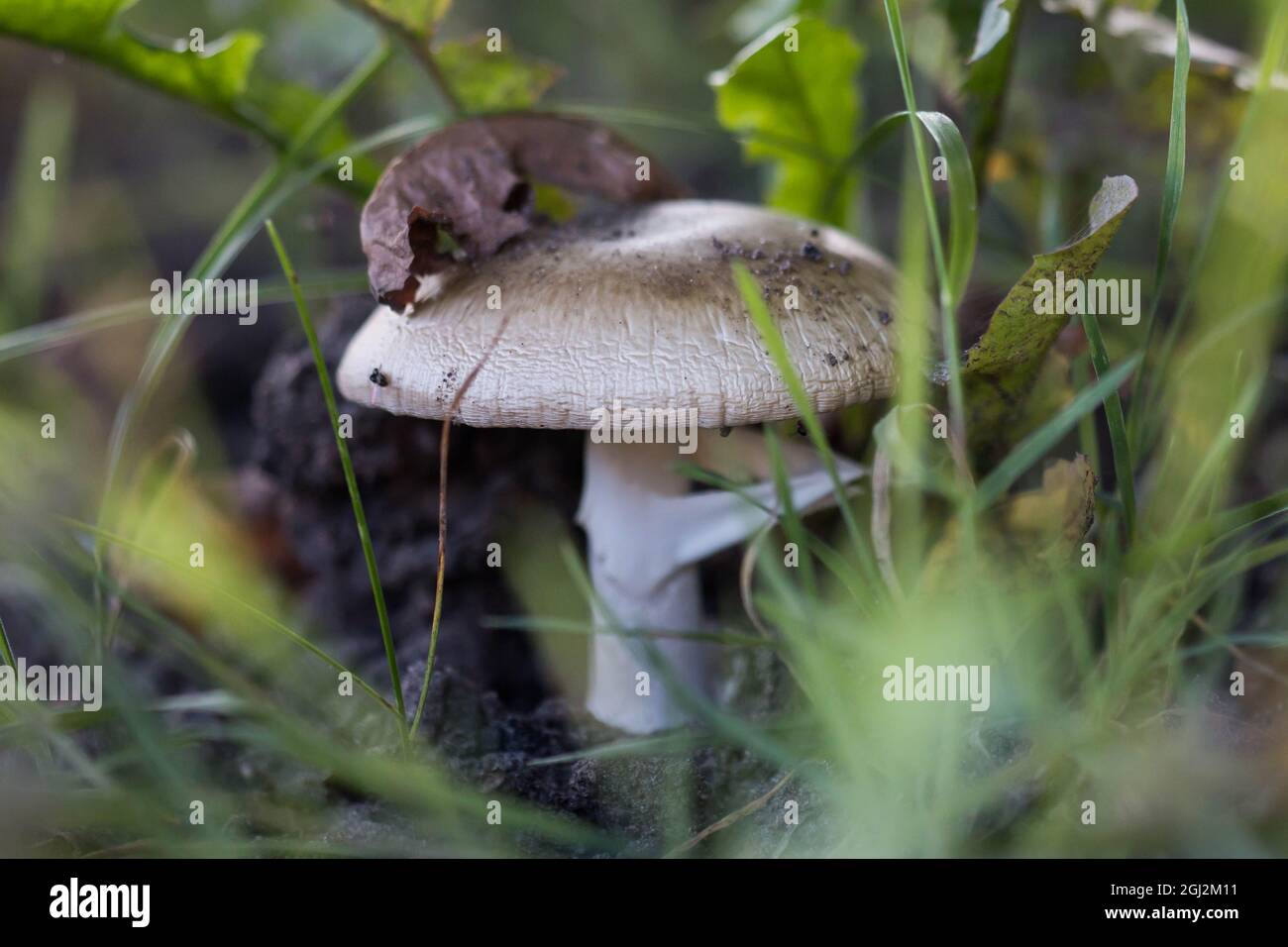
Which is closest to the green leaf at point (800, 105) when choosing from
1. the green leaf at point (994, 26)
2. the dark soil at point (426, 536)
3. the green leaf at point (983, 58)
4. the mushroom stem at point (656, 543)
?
the green leaf at point (983, 58)

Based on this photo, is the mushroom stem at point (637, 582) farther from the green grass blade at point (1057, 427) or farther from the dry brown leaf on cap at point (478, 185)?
the green grass blade at point (1057, 427)

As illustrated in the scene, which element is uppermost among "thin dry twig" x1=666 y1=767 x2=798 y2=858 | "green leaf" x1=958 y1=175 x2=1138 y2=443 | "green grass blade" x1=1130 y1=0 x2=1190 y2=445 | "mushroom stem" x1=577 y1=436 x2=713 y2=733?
"green grass blade" x1=1130 y1=0 x2=1190 y2=445

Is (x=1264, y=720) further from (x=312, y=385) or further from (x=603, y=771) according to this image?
(x=312, y=385)

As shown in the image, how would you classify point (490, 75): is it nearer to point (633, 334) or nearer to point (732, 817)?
point (633, 334)

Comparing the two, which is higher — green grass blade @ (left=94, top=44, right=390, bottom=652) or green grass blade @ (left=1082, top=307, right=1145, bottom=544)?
green grass blade @ (left=94, top=44, right=390, bottom=652)

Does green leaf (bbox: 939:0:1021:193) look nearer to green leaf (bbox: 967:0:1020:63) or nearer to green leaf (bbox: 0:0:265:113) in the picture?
A: green leaf (bbox: 967:0:1020:63)

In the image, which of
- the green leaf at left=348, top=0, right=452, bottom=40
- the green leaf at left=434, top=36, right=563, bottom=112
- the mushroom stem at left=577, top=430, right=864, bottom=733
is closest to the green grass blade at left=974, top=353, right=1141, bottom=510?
the mushroom stem at left=577, top=430, right=864, bottom=733
